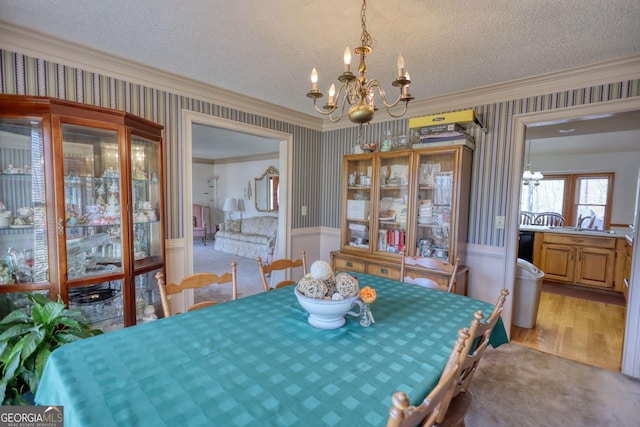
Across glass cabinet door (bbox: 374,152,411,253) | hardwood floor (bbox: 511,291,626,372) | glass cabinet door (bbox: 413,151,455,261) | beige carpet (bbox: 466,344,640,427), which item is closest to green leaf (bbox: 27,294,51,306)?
beige carpet (bbox: 466,344,640,427)

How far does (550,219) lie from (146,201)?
7.79m

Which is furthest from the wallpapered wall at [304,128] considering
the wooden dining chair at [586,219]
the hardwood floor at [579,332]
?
the wooden dining chair at [586,219]

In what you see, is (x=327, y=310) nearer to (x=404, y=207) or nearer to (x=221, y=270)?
(x=404, y=207)

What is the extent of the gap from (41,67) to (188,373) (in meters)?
2.31

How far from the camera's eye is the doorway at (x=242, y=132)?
2.74m

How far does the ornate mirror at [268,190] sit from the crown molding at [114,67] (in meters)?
3.55

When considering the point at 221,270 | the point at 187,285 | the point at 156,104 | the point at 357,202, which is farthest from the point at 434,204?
the point at 221,270

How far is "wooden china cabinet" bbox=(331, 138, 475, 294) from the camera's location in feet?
8.95

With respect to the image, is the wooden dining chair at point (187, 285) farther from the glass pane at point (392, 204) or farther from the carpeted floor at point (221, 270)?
the carpeted floor at point (221, 270)

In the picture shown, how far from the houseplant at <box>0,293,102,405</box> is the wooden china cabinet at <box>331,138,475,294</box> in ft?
7.79

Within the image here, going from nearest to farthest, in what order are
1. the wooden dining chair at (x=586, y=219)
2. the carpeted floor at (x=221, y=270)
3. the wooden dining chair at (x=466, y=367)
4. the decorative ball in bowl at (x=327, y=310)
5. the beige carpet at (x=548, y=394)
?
the wooden dining chair at (x=466, y=367)
the decorative ball in bowl at (x=327, y=310)
the beige carpet at (x=548, y=394)
the carpeted floor at (x=221, y=270)
the wooden dining chair at (x=586, y=219)

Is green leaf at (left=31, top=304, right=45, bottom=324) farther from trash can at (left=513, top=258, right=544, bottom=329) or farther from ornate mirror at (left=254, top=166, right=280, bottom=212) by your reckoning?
ornate mirror at (left=254, top=166, right=280, bottom=212)

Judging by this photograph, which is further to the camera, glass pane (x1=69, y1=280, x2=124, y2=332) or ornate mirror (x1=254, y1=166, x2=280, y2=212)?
ornate mirror (x1=254, y1=166, x2=280, y2=212)

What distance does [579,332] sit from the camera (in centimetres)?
302
